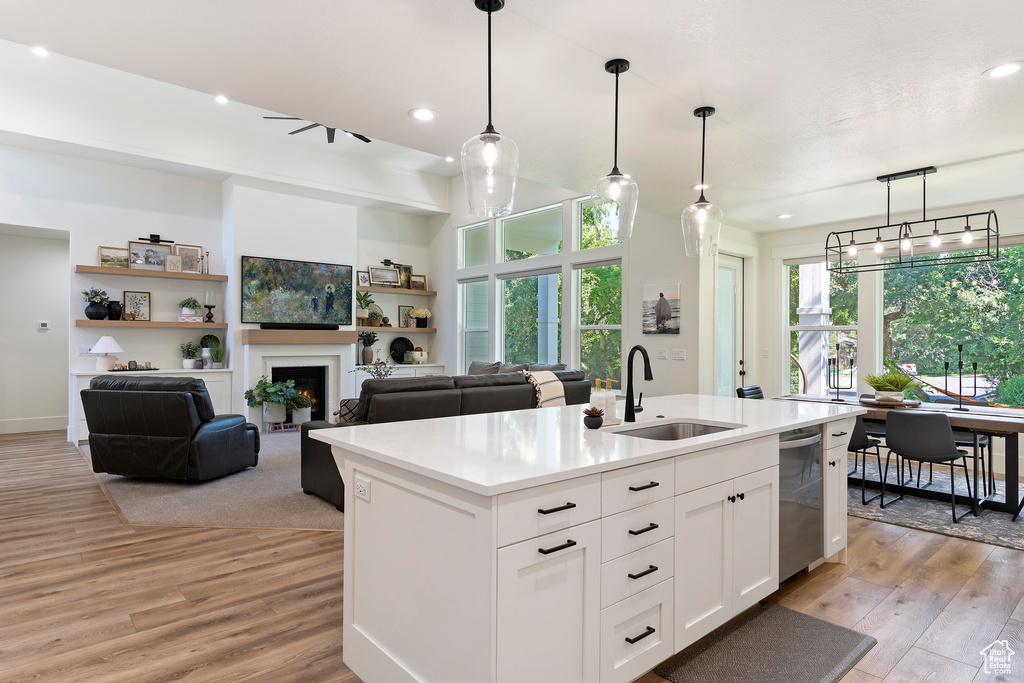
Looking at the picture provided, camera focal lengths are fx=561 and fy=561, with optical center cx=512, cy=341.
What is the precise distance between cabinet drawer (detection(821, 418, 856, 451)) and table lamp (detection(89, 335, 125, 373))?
712 centimetres

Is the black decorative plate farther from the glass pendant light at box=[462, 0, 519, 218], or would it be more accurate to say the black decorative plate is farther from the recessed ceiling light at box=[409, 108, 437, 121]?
the glass pendant light at box=[462, 0, 519, 218]

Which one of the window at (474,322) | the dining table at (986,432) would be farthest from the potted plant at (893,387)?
the window at (474,322)

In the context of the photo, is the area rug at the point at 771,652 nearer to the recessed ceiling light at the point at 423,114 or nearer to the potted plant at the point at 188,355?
the recessed ceiling light at the point at 423,114

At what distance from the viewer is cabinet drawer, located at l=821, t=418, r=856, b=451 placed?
9.52ft

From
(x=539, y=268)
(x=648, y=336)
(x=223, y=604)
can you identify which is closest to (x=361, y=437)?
(x=223, y=604)

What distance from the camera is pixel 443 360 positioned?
368 inches

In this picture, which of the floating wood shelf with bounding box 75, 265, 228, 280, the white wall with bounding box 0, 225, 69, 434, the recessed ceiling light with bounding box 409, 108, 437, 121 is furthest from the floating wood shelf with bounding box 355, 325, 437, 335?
the recessed ceiling light with bounding box 409, 108, 437, 121

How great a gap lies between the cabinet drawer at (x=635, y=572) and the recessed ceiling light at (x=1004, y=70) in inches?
103

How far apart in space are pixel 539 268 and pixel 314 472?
4.48 meters

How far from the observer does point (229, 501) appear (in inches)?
161

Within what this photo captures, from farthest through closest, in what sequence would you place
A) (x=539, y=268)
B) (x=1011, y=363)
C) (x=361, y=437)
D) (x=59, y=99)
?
(x=539, y=268), (x=59, y=99), (x=1011, y=363), (x=361, y=437)

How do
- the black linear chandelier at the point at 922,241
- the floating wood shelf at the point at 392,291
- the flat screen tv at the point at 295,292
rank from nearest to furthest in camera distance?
1. the black linear chandelier at the point at 922,241
2. the flat screen tv at the point at 295,292
3. the floating wood shelf at the point at 392,291

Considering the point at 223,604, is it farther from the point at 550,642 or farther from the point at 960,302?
the point at 960,302

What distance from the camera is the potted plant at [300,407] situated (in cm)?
720
